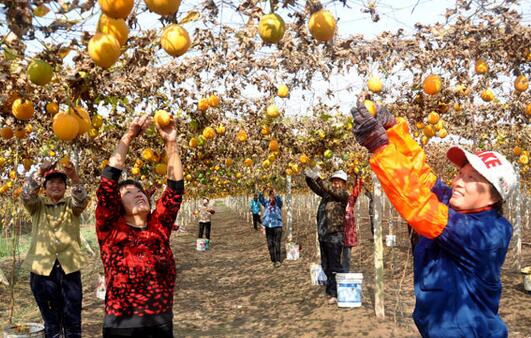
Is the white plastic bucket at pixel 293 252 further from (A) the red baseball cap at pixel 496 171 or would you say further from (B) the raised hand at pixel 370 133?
(B) the raised hand at pixel 370 133

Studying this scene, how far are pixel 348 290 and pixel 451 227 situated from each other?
179 inches

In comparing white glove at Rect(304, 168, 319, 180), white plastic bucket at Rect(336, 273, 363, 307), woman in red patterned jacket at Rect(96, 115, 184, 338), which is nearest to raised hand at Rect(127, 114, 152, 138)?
woman in red patterned jacket at Rect(96, 115, 184, 338)

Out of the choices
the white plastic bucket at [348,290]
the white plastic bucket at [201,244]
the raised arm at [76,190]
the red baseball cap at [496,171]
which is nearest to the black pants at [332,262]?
the white plastic bucket at [348,290]

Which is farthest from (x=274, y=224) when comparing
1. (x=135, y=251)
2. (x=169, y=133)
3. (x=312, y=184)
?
(x=135, y=251)

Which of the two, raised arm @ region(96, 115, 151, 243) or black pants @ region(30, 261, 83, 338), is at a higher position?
raised arm @ region(96, 115, 151, 243)

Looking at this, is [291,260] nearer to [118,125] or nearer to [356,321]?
[356,321]

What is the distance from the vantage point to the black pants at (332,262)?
6.50 meters

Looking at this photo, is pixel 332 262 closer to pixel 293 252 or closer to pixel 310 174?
pixel 310 174

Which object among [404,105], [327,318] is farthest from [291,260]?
[404,105]

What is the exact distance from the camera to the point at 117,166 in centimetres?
253

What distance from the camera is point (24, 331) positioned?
3766mm

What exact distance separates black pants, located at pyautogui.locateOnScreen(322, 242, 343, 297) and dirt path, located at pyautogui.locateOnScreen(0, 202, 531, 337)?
299 mm

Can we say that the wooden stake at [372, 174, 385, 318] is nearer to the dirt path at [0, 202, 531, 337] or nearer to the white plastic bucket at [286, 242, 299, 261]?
the dirt path at [0, 202, 531, 337]

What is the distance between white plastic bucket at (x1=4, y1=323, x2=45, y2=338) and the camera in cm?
370
